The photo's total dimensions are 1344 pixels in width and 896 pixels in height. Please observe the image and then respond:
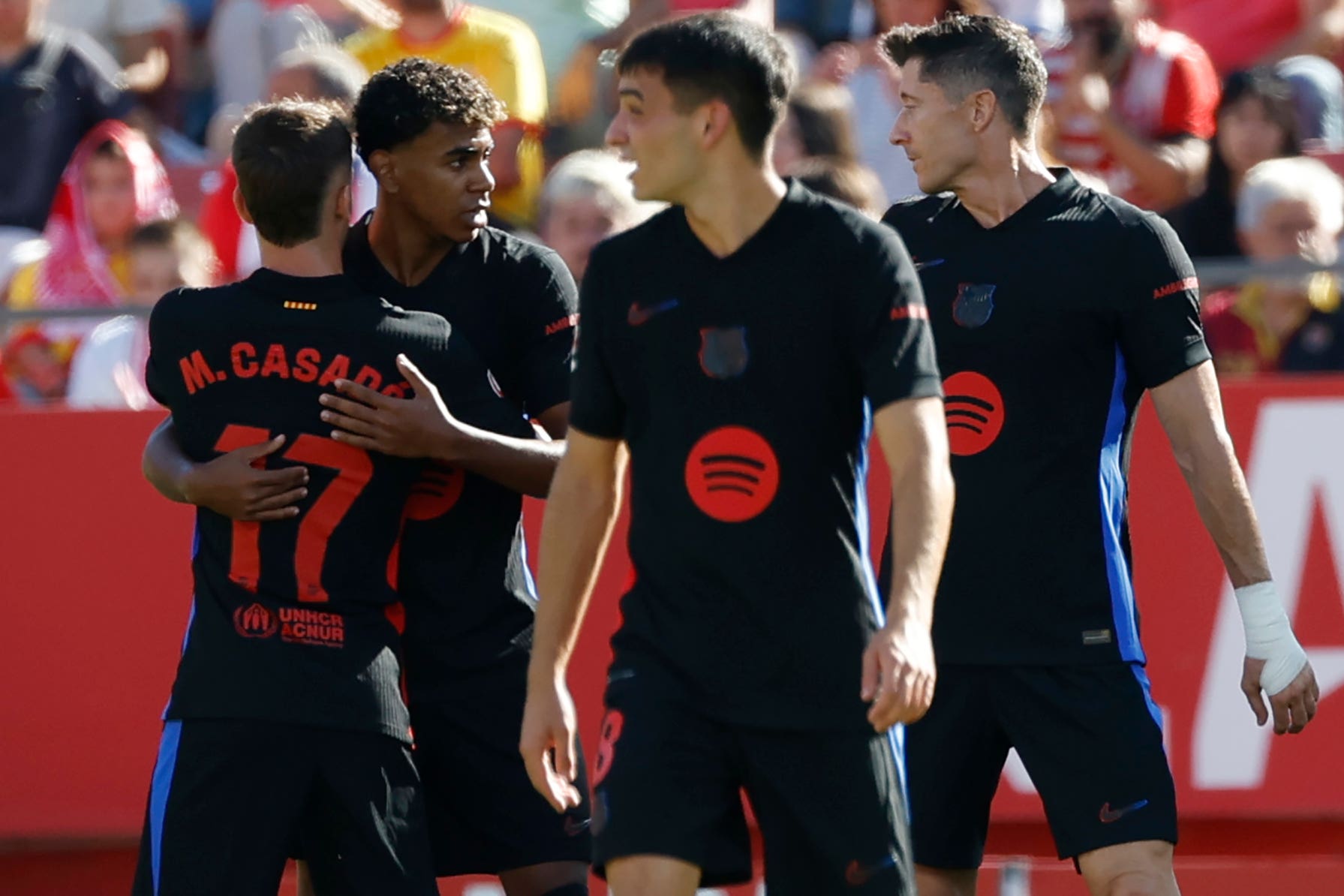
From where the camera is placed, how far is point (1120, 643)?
4.57m

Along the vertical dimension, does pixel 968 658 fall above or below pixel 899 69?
below

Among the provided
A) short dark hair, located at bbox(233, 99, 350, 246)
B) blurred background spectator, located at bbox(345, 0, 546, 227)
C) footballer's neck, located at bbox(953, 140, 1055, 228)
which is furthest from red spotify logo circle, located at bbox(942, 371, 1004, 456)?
blurred background spectator, located at bbox(345, 0, 546, 227)

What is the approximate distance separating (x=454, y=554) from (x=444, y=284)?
588mm

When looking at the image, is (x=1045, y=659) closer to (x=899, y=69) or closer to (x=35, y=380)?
(x=899, y=69)

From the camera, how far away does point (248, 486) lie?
13.6 feet

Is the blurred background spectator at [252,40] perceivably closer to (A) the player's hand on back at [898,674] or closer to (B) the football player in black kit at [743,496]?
(B) the football player in black kit at [743,496]

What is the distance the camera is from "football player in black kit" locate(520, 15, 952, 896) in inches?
→ 148

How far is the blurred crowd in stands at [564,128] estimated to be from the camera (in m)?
7.04

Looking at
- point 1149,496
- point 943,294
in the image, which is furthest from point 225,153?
point 943,294

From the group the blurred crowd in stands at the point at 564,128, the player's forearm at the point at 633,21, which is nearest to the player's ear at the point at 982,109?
the blurred crowd in stands at the point at 564,128

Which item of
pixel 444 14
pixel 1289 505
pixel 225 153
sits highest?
pixel 444 14

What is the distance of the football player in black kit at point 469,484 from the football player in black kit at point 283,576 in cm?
28

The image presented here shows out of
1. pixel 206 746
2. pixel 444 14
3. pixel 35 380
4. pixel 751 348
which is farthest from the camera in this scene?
pixel 444 14

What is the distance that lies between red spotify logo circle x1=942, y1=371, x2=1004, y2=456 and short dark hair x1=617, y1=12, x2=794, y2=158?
101 centimetres
